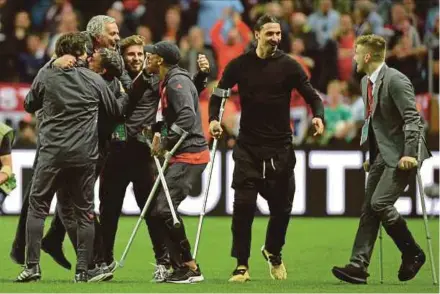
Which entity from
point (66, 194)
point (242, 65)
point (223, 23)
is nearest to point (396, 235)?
point (242, 65)

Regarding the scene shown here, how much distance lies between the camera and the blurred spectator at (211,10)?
25000 mm

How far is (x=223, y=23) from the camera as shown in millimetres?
24562

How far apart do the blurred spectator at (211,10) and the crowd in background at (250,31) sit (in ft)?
0.06

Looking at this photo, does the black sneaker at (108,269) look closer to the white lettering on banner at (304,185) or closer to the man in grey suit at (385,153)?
the man in grey suit at (385,153)

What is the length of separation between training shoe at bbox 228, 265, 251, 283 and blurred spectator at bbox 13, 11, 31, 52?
12226mm

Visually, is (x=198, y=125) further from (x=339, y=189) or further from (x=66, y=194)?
(x=339, y=189)

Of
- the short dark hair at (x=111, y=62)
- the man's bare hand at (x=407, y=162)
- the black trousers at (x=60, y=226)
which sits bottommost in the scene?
the black trousers at (x=60, y=226)

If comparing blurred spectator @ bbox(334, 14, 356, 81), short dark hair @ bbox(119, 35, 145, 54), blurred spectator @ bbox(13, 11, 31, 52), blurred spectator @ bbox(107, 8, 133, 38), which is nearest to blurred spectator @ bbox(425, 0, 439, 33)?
blurred spectator @ bbox(334, 14, 356, 81)

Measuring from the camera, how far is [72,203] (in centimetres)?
1312

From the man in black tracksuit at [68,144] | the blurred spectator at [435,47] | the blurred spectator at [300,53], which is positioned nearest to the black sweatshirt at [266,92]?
the man in black tracksuit at [68,144]

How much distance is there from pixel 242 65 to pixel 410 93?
1.65 m

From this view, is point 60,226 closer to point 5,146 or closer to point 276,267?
point 5,146

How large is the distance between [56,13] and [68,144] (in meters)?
12.9

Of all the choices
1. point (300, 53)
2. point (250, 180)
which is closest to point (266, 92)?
point (250, 180)
